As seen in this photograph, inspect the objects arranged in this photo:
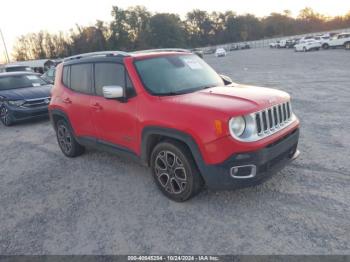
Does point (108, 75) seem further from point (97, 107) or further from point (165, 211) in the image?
point (165, 211)

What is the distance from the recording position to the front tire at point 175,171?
12.1 feet

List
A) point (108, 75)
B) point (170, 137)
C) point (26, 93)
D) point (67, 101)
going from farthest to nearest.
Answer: point (26, 93) → point (67, 101) → point (108, 75) → point (170, 137)

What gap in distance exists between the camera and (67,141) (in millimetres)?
6086

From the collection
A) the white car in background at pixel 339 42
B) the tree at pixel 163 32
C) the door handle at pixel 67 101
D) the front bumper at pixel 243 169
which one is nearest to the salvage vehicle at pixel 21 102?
the door handle at pixel 67 101

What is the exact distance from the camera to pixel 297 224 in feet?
10.9

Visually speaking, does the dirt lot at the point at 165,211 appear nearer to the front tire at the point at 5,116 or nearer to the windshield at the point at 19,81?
the front tire at the point at 5,116

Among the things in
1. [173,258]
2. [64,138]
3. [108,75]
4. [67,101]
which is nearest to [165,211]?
[173,258]

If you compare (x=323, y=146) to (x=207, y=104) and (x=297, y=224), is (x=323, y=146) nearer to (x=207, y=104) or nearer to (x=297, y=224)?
(x=297, y=224)

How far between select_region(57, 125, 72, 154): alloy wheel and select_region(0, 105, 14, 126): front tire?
418 centimetres

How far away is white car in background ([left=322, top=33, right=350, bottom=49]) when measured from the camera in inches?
1254

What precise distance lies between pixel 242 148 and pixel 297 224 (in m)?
1.01

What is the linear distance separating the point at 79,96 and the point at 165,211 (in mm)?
2571

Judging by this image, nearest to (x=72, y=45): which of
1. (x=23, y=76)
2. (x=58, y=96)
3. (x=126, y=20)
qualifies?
(x=126, y=20)

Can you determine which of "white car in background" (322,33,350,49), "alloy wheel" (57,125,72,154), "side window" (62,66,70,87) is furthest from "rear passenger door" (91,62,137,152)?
"white car in background" (322,33,350,49)
